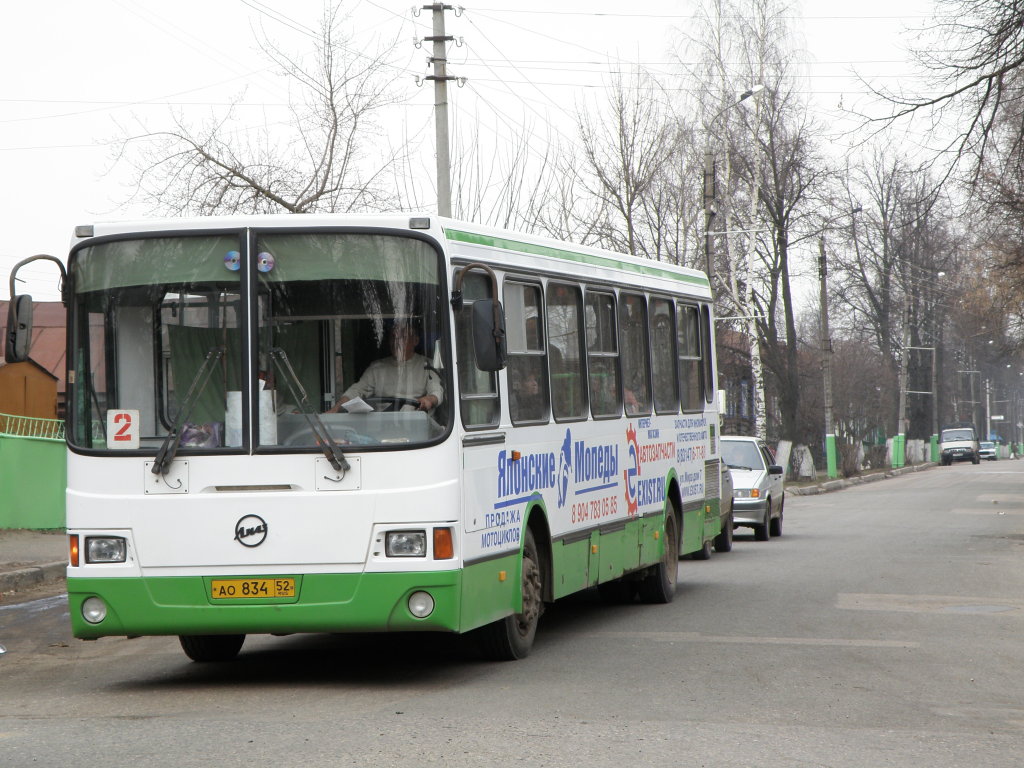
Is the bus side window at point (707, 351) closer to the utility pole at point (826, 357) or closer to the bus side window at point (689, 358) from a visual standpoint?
the bus side window at point (689, 358)

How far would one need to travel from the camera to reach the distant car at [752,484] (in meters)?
22.7

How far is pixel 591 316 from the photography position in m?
11.5

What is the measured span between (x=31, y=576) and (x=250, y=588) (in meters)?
8.43

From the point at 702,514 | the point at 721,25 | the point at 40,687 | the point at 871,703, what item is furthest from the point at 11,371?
the point at 871,703

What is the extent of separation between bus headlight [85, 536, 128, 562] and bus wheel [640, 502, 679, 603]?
6007 mm

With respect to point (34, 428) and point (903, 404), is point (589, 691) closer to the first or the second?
point (34, 428)

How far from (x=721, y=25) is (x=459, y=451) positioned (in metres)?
37.8

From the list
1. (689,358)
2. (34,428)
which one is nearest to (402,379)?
(689,358)

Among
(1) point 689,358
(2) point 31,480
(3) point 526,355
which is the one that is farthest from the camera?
(2) point 31,480

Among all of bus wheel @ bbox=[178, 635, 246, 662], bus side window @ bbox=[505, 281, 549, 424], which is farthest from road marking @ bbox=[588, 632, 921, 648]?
bus wheel @ bbox=[178, 635, 246, 662]

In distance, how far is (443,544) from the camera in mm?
8375

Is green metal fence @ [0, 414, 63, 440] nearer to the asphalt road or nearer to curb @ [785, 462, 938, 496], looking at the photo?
the asphalt road

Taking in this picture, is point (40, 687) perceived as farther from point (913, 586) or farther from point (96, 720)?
point (913, 586)

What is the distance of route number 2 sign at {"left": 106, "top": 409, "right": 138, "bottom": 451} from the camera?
862 cm
